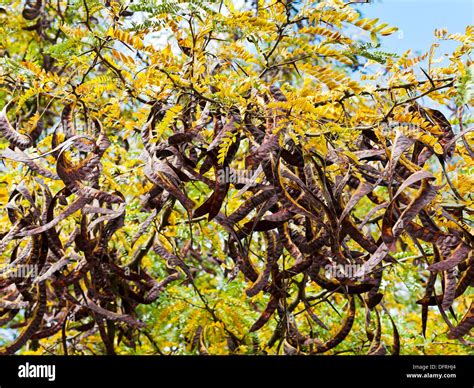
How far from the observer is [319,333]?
380cm

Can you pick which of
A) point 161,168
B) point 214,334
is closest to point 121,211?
point 161,168

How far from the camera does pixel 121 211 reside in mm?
1960

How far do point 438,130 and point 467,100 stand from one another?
0.44 feet

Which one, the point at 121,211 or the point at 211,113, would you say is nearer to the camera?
the point at 121,211

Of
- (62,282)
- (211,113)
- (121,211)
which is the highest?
(211,113)

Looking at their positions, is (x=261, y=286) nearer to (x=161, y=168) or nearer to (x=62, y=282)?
(x=161, y=168)

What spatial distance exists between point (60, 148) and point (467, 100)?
3.76 feet
